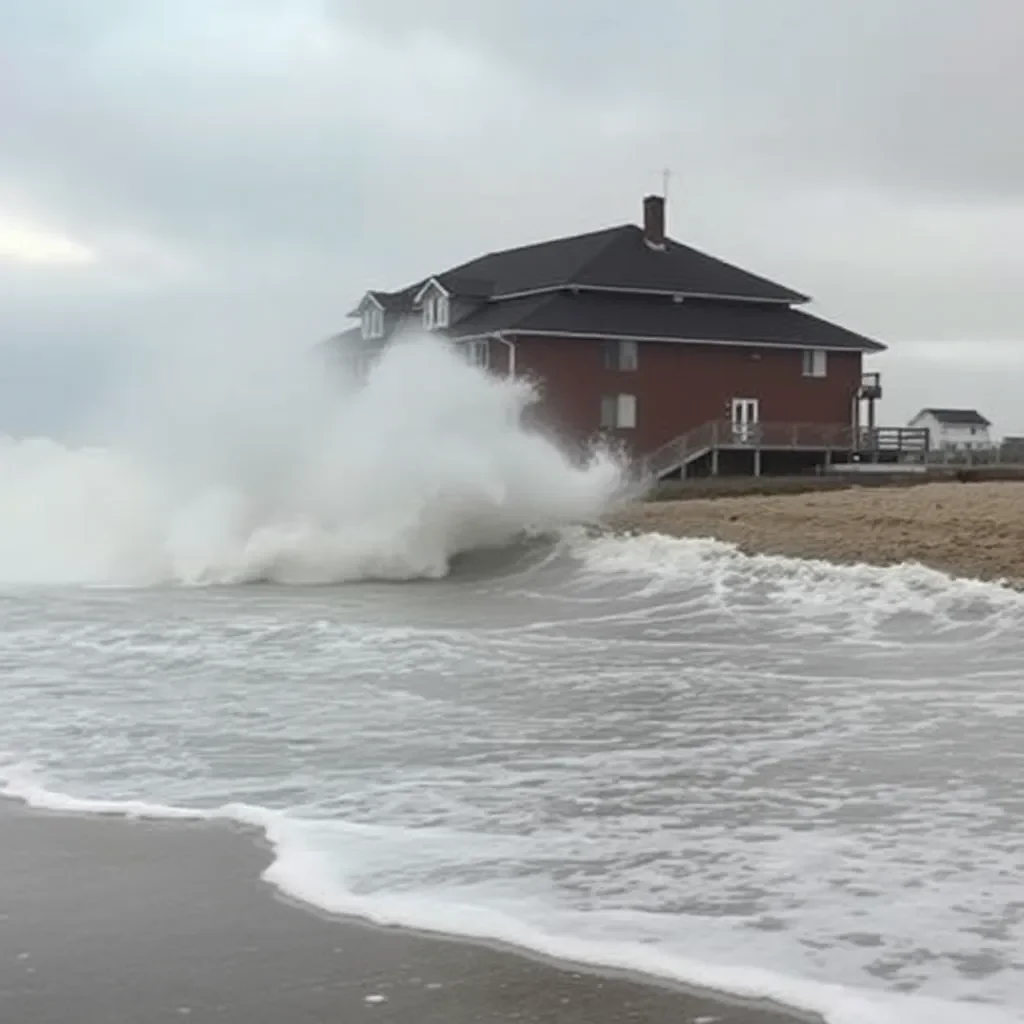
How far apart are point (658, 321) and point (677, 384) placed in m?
2.09

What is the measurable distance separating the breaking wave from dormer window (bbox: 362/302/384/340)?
2723cm

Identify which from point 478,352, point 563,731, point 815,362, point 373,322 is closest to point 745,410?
point 815,362

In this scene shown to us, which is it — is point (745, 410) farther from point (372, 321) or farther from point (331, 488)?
point (331, 488)

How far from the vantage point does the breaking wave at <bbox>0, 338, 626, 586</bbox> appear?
79.5 feet

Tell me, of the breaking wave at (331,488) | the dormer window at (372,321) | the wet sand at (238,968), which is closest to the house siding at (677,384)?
the dormer window at (372,321)

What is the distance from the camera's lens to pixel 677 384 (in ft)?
156

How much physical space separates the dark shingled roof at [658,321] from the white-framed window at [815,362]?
1.08 feet

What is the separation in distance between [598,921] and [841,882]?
3.87ft

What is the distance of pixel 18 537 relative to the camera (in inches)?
1123

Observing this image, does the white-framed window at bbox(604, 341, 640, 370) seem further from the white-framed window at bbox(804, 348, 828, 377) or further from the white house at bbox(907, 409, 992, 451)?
the white house at bbox(907, 409, 992, 451)

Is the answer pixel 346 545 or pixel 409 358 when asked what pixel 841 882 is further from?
pixel 409 358

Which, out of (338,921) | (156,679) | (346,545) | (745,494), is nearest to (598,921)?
(338,921)

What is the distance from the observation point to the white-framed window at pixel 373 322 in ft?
181

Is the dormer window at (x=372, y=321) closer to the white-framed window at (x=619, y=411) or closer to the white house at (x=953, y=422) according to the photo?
the white-framed window at (x=619, y=411)
